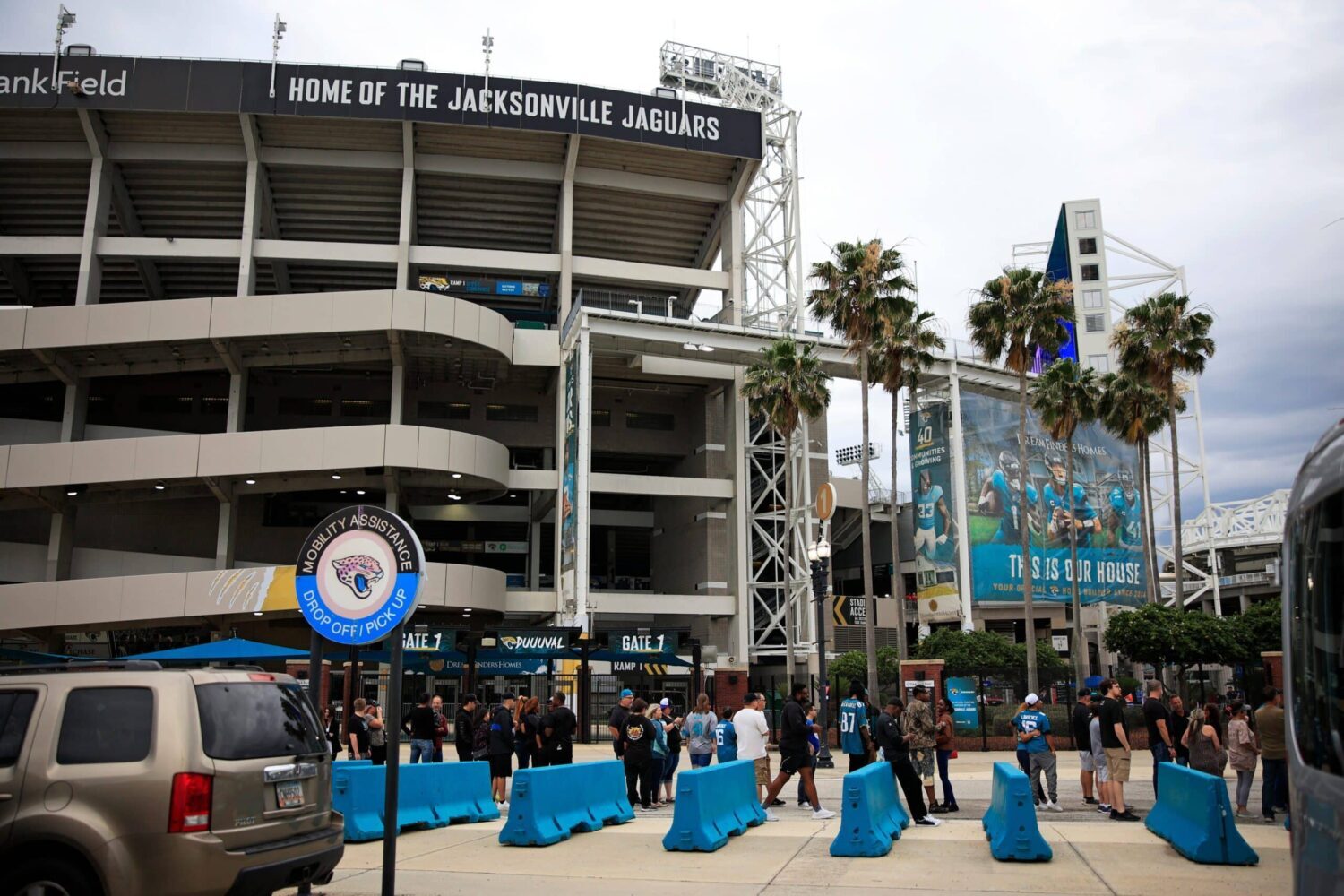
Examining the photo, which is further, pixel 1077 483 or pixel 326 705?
pixel 1077 483

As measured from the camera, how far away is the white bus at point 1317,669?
522cm

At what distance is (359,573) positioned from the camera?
8.37 m

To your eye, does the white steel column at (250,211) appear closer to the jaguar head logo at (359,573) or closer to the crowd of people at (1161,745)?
the crowd of people at (1161,745)

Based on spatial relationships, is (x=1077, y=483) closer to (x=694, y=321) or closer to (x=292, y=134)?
(x=694, y=321)

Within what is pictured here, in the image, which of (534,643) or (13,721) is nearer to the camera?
(13,721)

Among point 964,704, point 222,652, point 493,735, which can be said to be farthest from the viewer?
point 964,704

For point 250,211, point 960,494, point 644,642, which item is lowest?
point 644,642

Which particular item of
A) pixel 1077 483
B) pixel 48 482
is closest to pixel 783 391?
pixel 1077 483

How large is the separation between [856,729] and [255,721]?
9.97m

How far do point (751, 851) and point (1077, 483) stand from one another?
49.3m

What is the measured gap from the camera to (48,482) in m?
41.4

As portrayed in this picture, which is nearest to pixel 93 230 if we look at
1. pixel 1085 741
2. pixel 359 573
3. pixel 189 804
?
pixel 359 573

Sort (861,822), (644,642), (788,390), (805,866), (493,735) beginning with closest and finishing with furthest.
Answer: (805,866)
(861,822)
(493,735)
(644,642)
(788,390)

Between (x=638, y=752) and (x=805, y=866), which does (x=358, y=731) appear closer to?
(x=638, y=752)
